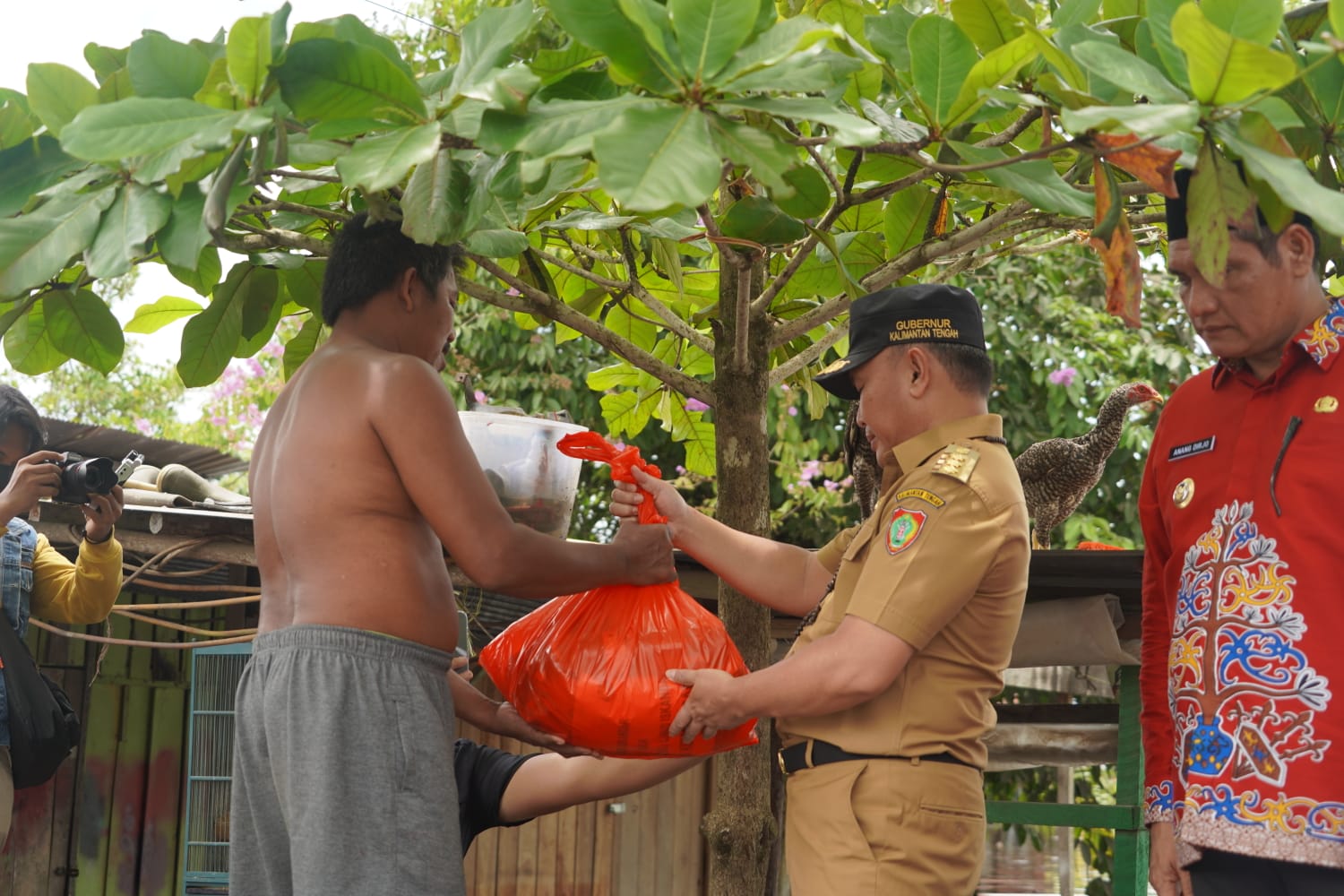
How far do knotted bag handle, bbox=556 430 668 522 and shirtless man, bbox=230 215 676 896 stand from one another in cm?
23

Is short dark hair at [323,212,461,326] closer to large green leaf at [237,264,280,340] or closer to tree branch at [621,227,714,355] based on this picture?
large green leaf at [237,264,280,340]

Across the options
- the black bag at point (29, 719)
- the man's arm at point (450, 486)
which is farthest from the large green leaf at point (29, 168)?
the black bag at point (29, 719)

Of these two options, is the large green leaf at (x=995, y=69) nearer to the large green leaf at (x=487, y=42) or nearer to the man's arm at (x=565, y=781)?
the large green leaf at (x=487, y=42)

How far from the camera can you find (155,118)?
5.37ft

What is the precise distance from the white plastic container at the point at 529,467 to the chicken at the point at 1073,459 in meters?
2.11

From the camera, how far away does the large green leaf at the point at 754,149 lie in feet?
5.09

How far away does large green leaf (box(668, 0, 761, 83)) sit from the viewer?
150cm

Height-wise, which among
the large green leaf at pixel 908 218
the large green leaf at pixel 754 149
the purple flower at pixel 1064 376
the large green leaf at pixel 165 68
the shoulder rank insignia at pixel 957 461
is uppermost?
the purple flower at pixel 1064 376

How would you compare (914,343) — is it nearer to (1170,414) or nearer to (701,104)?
(1170,414)

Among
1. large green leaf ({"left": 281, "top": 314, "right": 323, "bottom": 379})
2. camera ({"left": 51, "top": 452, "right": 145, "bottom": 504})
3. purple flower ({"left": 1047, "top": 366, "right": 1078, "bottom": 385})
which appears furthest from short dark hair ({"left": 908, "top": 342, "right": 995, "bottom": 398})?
purple flower ({"left": 1047, "top": 366, "right": 1078, "bottom": 385})

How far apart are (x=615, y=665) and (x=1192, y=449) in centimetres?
103

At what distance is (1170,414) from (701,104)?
1196mm

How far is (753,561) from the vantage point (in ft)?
8.71

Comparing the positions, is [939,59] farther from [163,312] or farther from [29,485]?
[29,485]
